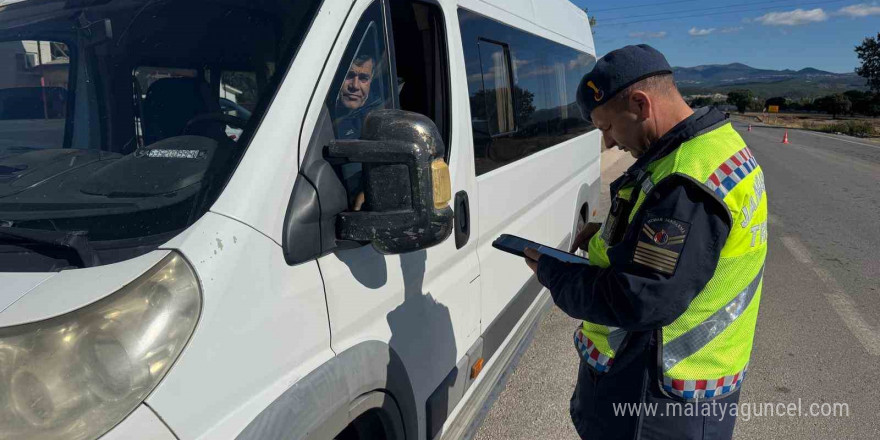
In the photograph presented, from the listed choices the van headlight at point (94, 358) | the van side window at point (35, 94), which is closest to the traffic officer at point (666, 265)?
the van headlight at point (94, 358)

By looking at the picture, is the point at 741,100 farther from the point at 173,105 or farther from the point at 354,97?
the point at 173,105

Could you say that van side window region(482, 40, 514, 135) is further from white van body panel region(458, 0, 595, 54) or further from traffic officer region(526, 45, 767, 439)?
traffic officer region(526, 45, 767, 439)

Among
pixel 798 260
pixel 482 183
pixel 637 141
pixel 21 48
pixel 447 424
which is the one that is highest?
pixel 21 48

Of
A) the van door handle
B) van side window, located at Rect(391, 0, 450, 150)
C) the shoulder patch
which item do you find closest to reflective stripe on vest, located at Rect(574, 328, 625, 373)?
the shoulder patch

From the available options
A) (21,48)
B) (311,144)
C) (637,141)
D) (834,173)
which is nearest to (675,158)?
(637,141)

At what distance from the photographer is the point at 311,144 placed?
1.51 meters

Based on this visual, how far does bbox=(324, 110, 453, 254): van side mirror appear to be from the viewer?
4.69ft

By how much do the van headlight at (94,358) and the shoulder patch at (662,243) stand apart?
3.53 ft

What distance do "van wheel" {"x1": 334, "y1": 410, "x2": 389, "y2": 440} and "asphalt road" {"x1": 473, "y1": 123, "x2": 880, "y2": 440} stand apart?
4.98ft

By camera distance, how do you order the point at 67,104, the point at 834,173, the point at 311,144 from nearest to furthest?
the point at 311,144 → the point at 67,104 → the point at 834,173

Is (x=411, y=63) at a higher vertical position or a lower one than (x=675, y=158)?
higher

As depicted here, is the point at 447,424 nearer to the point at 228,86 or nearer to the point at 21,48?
the point at 228,86

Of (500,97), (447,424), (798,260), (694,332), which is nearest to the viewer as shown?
(694,332)

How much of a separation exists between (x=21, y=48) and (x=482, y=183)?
170 cm
